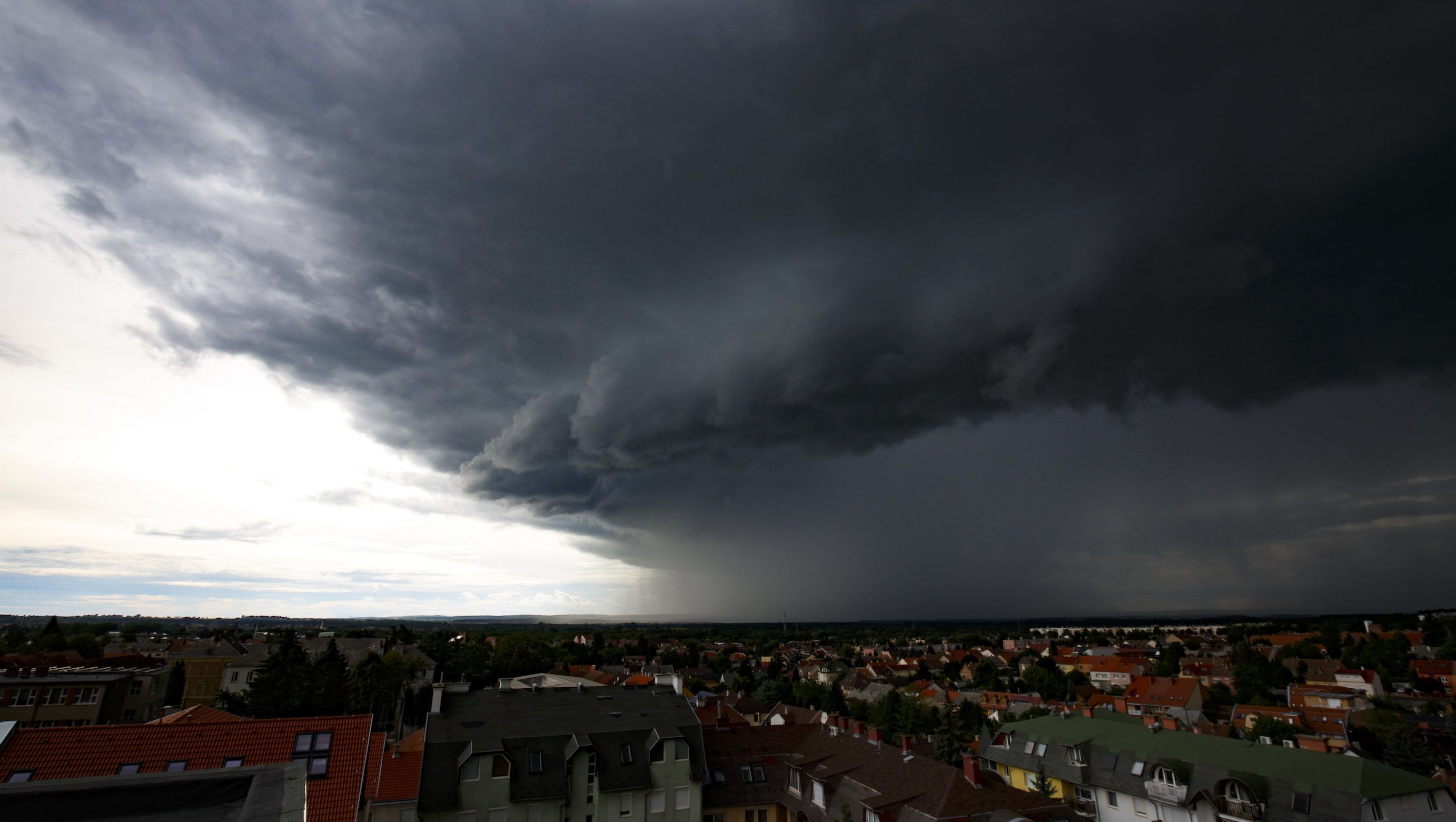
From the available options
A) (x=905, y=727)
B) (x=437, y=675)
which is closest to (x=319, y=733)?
(x=905, y=727)

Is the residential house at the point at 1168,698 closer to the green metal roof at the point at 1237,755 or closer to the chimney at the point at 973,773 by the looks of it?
the green metal roof at the point at 1237,755

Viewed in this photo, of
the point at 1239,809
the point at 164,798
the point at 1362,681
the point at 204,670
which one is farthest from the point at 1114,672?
the point at 164,798

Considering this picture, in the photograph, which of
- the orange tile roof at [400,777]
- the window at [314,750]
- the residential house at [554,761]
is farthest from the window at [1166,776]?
the window at [314,750]

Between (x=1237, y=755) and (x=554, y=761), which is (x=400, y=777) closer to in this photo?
(x=554, y=761)

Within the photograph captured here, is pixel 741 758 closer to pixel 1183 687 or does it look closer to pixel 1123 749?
pixel 1123 749

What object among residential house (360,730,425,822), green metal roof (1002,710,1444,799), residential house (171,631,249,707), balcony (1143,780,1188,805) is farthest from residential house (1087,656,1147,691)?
residential house (171,631,249,707)

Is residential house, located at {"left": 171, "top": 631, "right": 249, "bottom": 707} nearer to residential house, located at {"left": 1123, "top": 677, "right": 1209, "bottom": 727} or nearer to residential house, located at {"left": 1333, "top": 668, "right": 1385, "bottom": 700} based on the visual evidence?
residential house, located at {"left": 1123, "top": 677, "right": 1209, "bottom": 727}
